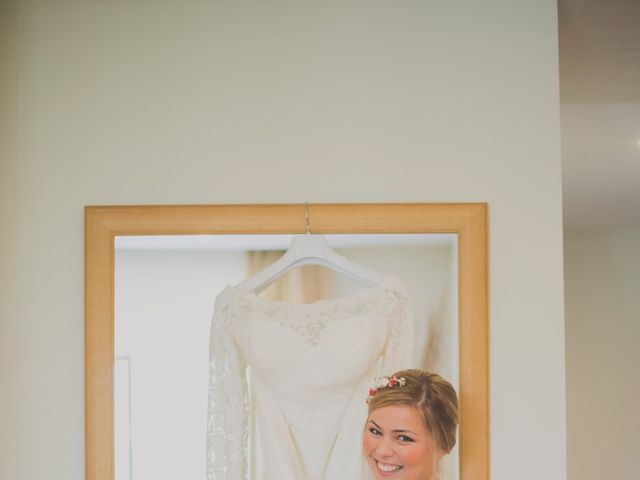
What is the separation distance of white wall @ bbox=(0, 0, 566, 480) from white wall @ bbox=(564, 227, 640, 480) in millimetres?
4771

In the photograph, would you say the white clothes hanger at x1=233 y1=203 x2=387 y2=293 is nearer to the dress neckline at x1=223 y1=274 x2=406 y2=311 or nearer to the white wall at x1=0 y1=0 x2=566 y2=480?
the dress neckline at x1=223 y1=274 x2=406 y2=311

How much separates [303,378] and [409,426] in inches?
13.7


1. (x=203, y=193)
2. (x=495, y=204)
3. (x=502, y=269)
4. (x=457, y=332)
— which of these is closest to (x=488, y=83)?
(x=495, y=204)

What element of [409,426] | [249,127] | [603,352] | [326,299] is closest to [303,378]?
[326,299]

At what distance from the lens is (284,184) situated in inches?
100

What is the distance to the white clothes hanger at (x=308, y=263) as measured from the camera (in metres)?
2.48

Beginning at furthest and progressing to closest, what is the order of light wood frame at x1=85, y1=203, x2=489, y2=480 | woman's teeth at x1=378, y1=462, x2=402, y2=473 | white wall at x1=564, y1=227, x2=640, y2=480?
white wall at x1=564, y1=227, x2=640, y2=480 → light wood frame at x1=85, y1=203, x2=489, y2=480 → woman's teeth at x1=378, y1=462, x2=402, y2=473

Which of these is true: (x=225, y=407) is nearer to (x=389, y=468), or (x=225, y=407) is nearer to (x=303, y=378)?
(x=303, y=378)

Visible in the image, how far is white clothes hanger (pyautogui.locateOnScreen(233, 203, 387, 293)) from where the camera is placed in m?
2.48

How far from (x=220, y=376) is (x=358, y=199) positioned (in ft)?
2.08

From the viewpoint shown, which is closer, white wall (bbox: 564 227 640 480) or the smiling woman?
the smiling woman

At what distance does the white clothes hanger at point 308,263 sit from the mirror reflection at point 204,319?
1cm

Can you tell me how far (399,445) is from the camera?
7.48 ft

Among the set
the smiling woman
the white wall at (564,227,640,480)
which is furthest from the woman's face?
the white wall at (564,227,640,480)
